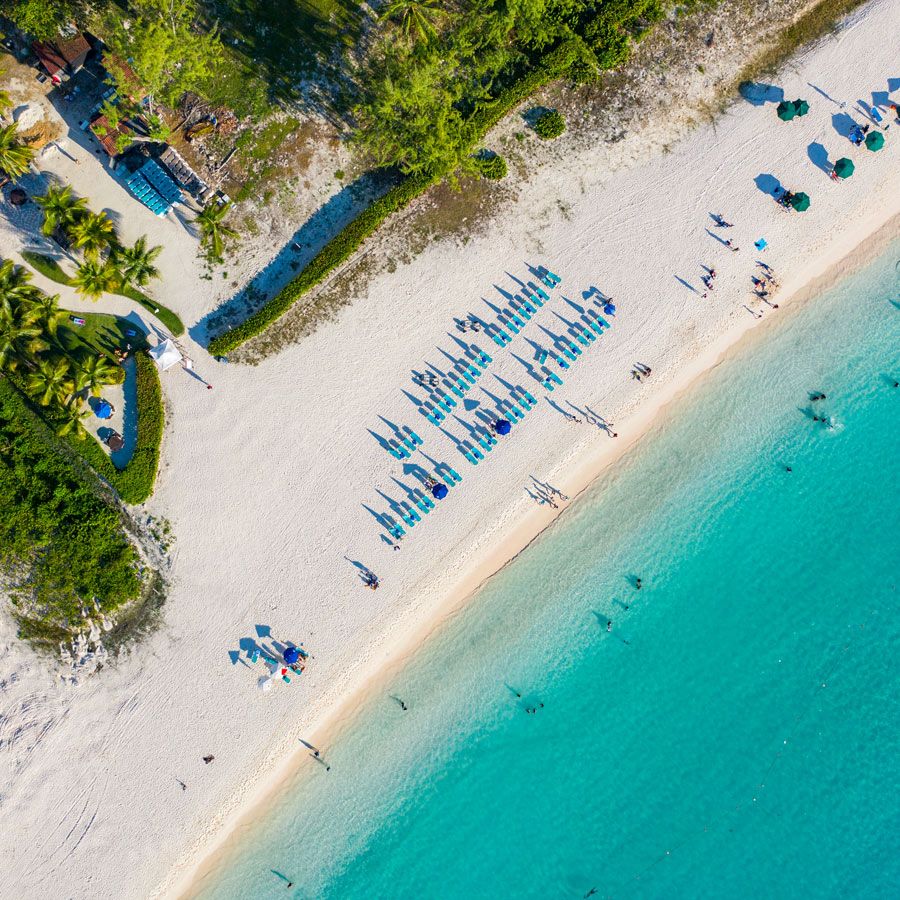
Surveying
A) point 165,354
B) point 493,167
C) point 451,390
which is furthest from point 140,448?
point 493,167

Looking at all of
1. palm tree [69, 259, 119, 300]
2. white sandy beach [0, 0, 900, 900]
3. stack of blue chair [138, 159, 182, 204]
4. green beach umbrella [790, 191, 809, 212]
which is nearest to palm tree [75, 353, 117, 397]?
palm tree [69, 259, 119, 300]

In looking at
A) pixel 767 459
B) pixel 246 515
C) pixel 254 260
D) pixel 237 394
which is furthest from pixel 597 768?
pixel 254 260

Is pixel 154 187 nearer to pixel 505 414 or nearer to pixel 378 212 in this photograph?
pixel 378 212

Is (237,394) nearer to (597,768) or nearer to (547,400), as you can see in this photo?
(547,400)

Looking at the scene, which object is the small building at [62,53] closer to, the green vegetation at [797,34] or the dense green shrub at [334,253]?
the dense green shrub at [334,253]

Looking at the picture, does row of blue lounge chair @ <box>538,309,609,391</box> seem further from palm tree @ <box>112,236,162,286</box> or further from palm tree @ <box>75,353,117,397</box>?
palm tree @ <box>75,353,117,397</box>

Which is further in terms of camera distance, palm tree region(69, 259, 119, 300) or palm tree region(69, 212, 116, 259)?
palm tree region(69, 259, 119, 300)

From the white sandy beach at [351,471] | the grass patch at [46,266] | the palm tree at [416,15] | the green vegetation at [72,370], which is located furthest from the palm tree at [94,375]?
the palm tree at [416,15]
